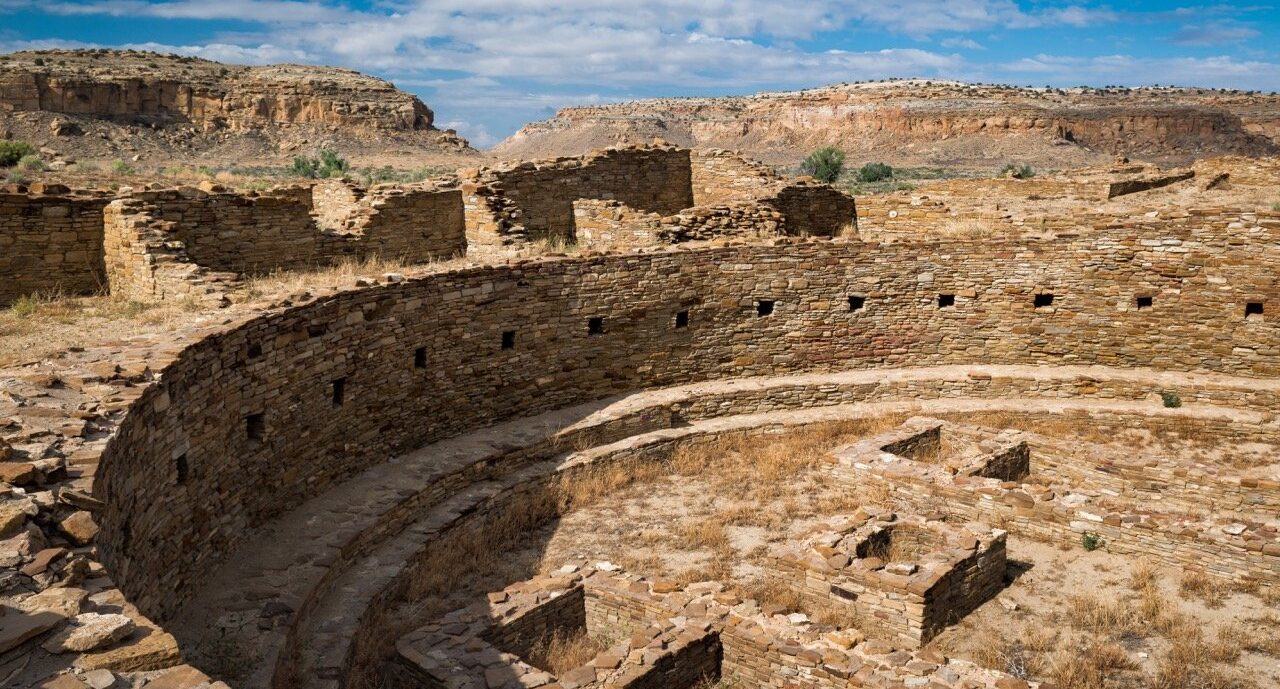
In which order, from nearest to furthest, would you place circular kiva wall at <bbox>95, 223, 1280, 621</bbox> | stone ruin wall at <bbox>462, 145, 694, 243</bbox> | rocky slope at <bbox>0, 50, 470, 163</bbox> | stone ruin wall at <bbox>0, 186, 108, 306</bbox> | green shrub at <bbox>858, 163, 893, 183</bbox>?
circular kiva wall at <bbox>95, 223, 1280, 621</bbox> → stone ruin wall at <bbox>0, 186, 108, 306</bbox> → stone ruin wall at <bbox>462, 145, 694, 243</bbox> → green shrub at <bbox>858, 163, 893, 183</bbox> → rocky slope at <bbox>0, 50, 470, 163</bbox>

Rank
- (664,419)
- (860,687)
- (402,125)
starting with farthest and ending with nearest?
1. (402,125)
2. (664,419)
3. (860,687)

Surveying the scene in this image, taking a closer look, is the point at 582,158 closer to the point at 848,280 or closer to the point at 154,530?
the point at 848,280

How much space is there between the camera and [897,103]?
66938 mm

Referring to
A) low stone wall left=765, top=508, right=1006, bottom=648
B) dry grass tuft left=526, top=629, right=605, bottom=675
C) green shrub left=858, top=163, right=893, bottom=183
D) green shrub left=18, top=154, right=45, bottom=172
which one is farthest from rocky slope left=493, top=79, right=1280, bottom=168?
dry grass tuft left=526, top=629, right=605, bottom=675

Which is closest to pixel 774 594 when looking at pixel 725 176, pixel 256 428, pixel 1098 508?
pixel 1098 508

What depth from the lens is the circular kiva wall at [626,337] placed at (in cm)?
816

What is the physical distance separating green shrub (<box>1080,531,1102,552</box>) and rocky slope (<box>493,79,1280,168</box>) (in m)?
44.6

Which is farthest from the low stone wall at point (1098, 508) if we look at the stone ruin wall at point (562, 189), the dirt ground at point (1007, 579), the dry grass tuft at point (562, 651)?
the stone ruin wall at point (562, 189)

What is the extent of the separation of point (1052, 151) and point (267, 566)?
54.9m

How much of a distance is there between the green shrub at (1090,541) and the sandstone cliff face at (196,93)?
4220 centimetres

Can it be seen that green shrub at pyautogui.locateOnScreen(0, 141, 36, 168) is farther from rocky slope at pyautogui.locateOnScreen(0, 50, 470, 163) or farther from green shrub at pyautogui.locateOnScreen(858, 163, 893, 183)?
green shrub at pyautogui.locateOnScreen(858, 163, 893, 183)

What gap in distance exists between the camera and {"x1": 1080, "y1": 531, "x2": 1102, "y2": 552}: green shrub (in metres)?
9.39

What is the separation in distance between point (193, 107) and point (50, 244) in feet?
125

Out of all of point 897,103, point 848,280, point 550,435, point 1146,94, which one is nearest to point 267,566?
point 550,435
